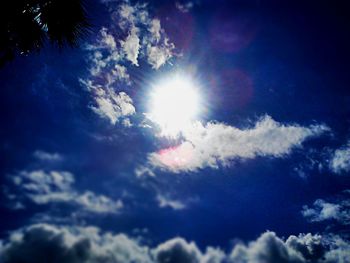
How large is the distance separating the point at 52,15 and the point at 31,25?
19.7 inches

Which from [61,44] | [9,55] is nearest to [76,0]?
[61,44]

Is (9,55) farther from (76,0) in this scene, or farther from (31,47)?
(76,0)

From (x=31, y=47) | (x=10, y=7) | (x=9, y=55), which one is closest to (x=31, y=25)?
(x=31, y=47)

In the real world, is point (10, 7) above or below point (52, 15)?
below

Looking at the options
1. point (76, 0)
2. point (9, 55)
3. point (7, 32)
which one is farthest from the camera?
point (76, 0)

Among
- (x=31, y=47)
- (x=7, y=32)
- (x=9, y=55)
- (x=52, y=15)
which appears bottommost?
(x=9, y=55)

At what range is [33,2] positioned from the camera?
19.8 feet

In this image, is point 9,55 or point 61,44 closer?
point 9,55

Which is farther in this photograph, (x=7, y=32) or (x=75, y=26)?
(x=75, y=26)

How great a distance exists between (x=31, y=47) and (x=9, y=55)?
1380 millimetres

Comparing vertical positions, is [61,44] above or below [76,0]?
below

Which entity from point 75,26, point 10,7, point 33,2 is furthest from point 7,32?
point 75,26

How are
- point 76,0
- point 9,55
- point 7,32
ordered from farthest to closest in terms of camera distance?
1. point 76,0
2. point 7,32
3. point 9,55

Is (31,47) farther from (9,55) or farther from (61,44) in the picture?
(9,55)
